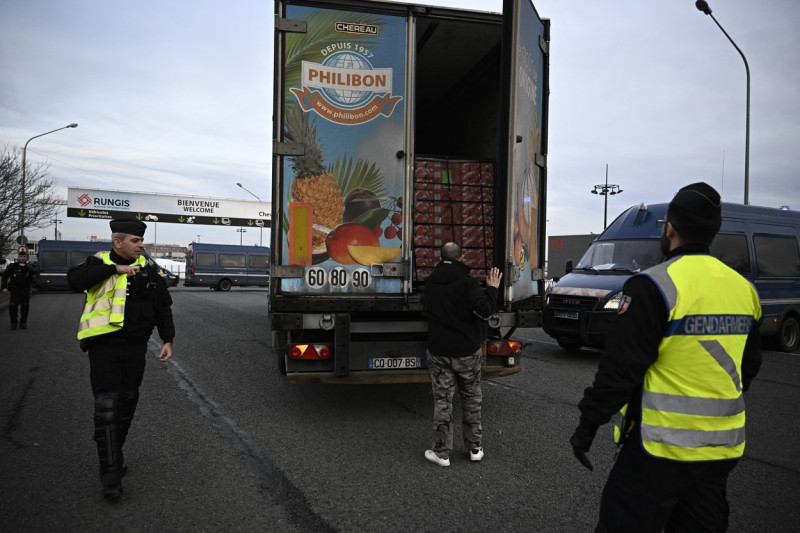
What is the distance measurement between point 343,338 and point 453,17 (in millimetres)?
3348

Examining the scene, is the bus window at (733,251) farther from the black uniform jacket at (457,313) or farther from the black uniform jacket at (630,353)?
the black uniform jacket at (630,353)

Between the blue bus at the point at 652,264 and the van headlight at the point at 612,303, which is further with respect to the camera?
the blue bus at the point at 652,264

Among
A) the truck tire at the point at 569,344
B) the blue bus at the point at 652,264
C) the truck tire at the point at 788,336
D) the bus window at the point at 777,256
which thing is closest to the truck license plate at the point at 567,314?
the blue bus at the point at 652,264

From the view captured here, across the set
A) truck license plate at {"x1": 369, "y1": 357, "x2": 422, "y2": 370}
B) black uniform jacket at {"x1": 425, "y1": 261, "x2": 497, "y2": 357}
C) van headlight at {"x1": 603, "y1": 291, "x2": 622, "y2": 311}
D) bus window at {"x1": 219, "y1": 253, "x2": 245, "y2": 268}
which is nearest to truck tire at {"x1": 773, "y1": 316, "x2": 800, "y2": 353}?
van headlight at {"x1": 603, "y1": 291, "x2": 622, "y2": 311}

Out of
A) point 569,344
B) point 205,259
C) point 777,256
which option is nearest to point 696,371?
point 569,344

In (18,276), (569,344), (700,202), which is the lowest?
(569,344)

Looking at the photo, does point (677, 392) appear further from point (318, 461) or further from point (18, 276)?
point (18, 276)

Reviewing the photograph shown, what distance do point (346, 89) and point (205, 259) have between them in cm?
2978

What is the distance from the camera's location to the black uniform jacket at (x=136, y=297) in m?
3.57

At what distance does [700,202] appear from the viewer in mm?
1988

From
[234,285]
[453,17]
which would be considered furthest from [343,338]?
[234,285]

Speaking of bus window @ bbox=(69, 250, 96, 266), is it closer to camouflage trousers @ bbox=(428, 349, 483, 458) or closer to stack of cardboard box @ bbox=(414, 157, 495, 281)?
stack of cardboard box @ bbox=(414, 157, 495, 281)

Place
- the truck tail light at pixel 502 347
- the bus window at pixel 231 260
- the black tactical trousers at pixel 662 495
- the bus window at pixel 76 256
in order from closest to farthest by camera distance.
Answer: the black tactical trousers at pixel 662 495, the truck tail light at pixel 502 347, the bus window at pixel 76 256, the bus window at pixel 231 260

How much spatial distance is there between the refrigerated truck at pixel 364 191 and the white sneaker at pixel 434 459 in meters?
0.95
